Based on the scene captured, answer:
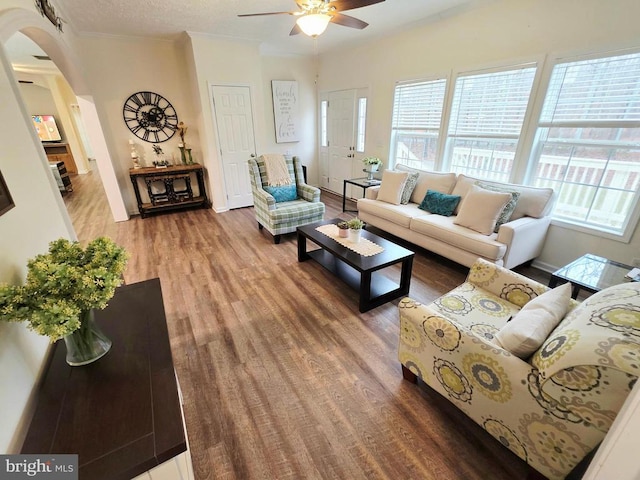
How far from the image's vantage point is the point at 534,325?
124cm

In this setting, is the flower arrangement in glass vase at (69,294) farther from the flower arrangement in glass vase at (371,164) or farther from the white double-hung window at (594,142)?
the flower arrangement in glass vase at (371,164)

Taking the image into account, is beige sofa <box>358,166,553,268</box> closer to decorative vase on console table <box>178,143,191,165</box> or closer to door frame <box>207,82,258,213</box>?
door frame <box>207,82,258,213</box>

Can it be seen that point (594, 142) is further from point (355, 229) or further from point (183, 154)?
point (183, 154)

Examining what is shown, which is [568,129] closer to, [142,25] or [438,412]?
[438,412]

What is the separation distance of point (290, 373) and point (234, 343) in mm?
524

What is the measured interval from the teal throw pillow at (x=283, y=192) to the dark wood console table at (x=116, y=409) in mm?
2835

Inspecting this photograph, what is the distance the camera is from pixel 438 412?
63.3 inches

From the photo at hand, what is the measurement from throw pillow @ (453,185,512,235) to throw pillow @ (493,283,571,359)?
150 cm

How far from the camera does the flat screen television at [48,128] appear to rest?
8.56 metres

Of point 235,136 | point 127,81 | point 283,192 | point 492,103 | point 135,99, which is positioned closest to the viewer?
point 492,103

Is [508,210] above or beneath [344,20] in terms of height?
beneath

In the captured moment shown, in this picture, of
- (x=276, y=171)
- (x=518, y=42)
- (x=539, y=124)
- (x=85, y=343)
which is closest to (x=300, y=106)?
(x=276, y=171)

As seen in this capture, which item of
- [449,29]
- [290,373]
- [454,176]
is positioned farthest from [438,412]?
[449,29]

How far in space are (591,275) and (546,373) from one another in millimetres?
1637
